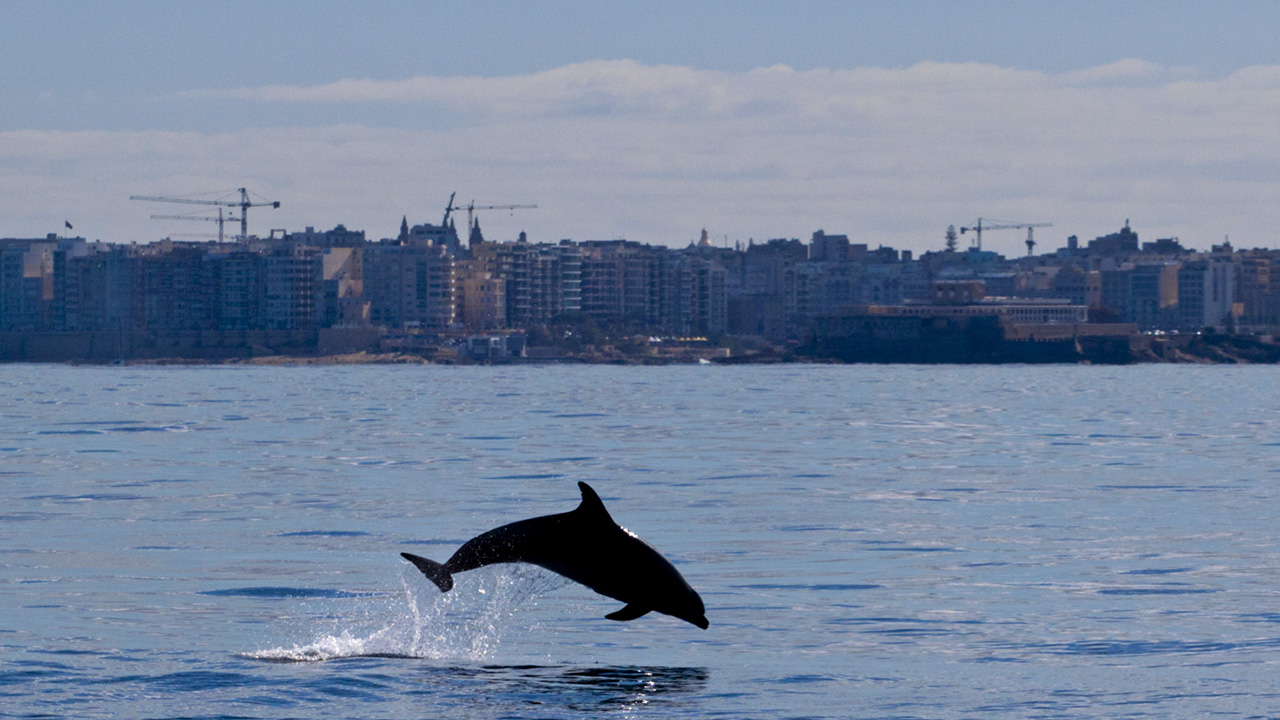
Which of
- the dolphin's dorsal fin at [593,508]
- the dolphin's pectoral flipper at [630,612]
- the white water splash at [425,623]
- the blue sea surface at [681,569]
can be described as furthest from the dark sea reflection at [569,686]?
the dolphin's dorsal fin at [593,508]

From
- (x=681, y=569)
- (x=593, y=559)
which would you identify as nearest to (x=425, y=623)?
(x=681, y=569)

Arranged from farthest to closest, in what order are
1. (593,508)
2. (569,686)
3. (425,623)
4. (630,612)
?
1. (425,623)
2. (569,686)
3. (593,508)
4. (630,612)

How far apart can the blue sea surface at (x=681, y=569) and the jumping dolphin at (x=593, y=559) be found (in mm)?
1247

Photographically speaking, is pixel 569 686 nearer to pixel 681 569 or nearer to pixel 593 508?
pixel 593 508

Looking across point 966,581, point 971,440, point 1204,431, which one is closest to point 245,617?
point 966,581

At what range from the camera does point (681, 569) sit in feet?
93.0

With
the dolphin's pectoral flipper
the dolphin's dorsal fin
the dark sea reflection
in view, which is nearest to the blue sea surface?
the dark sea reflection

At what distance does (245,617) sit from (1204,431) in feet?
180

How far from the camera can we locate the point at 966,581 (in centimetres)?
2742

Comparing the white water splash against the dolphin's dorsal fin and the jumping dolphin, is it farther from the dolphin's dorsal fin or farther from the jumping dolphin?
the dolphin's dorsal fin

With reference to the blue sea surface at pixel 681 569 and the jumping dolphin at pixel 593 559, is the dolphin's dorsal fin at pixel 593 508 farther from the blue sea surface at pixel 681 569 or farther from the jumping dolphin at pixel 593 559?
the blue sea surface at pixel 681 569

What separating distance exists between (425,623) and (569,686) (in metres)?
4.35

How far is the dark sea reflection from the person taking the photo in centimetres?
1894

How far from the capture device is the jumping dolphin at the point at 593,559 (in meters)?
17.9
